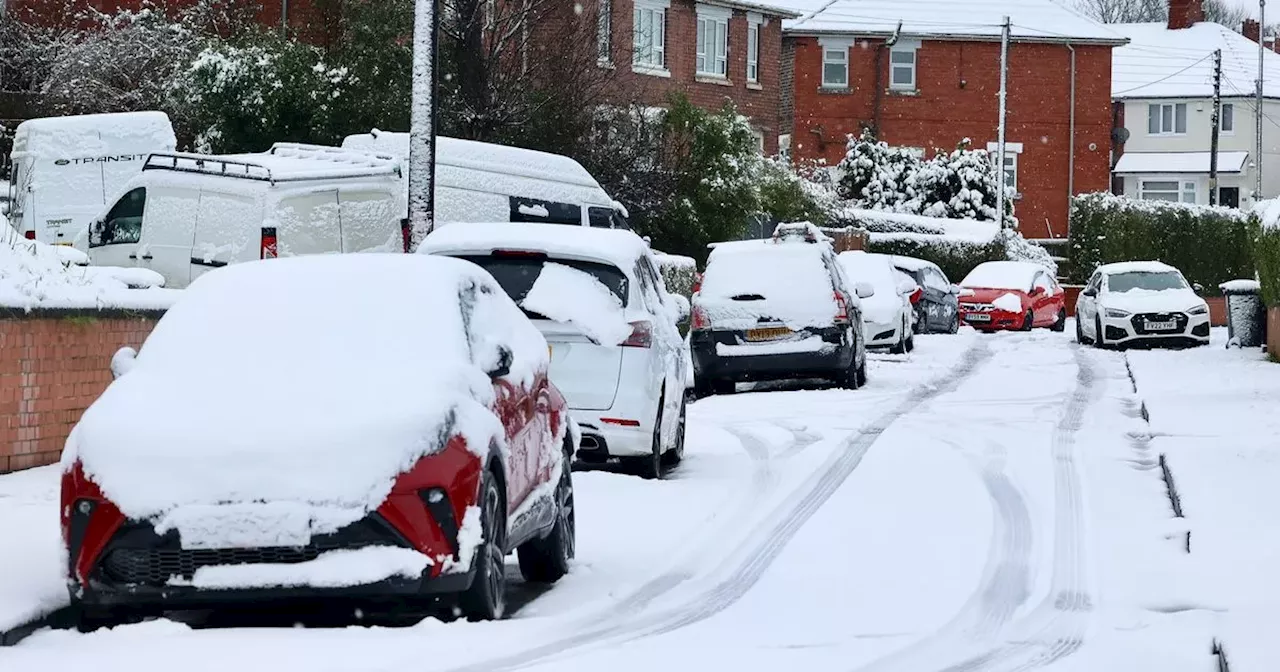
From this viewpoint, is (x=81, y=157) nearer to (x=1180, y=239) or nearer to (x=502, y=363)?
(x=502, y=363)

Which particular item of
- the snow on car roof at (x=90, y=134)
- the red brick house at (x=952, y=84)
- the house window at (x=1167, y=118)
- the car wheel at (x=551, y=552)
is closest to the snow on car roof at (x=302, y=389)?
the car wheel at (x=551, y=552)

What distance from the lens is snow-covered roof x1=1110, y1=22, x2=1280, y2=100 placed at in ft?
274

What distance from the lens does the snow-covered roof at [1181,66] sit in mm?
83438

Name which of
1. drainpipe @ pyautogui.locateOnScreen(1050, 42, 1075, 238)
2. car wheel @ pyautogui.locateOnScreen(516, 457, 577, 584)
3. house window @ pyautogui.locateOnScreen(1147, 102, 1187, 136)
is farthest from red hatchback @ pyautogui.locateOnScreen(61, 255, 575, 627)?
house window @ pyautogui.locateOnScreen(1147, 102, 1187, 136)

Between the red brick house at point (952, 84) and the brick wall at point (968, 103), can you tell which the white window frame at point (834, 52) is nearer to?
the red brick house at point (952, 84)

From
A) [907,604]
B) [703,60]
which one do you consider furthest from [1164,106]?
[907,604]

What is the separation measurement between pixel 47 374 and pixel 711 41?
1539 inches

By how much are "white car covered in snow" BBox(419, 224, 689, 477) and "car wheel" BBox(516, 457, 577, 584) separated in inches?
123

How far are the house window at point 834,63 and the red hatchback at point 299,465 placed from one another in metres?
56.5

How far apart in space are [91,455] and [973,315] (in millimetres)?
34479

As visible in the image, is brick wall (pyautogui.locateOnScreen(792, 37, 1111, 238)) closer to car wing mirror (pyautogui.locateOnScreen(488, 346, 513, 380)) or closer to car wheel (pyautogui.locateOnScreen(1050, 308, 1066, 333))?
car wheel (pyautogui.locateOnScreen(1050, 308, 1066, 333))

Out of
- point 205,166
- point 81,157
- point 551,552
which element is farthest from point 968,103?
point 551,552

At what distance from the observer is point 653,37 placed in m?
49.3

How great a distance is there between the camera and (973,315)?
4191cm
